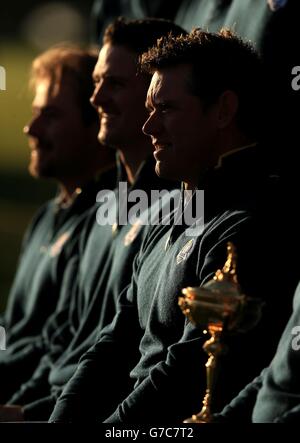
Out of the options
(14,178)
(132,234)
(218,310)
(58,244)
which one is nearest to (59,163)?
(58,244)

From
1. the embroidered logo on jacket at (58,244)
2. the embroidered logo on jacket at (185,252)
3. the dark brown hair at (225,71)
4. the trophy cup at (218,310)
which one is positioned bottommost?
the trophy cup at (218,310)

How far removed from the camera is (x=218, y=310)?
2.57 metres

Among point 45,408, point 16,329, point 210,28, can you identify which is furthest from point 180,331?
point 16,329

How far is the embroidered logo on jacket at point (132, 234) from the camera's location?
377 centimetres

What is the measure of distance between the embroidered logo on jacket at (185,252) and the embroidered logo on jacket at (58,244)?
174cm

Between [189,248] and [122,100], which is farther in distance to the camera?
[122,100]

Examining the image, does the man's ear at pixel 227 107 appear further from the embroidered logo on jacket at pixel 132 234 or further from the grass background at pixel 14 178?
the grass background at pixel 14 178

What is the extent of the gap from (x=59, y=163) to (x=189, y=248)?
6.65 feet

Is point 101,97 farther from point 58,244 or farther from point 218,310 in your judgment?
point 218,310

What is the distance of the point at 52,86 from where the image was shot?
502 cm

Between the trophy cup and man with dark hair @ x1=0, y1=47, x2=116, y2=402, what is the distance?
2.11m

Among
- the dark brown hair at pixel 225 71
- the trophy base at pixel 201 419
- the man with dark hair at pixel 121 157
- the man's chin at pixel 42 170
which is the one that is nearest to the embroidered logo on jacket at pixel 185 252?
the dark brown hair at pixel 225 71

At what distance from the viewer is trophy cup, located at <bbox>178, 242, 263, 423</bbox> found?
2578 millimetres

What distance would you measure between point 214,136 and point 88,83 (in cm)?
187
